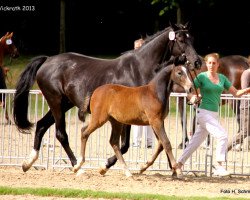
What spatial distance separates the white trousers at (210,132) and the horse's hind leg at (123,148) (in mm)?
926

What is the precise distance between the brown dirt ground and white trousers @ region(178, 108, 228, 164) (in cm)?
38

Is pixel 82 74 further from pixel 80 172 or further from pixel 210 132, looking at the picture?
pixel 210 132

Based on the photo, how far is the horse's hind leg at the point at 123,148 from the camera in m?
12.2

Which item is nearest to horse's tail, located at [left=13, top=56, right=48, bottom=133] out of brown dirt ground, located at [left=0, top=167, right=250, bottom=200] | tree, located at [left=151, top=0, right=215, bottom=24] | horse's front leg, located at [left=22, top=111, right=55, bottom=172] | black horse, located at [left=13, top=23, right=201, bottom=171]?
black horse, located at [left=13, top=23, right=201, bottom=171]

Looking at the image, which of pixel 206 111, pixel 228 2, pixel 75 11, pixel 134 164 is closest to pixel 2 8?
pixel 75 11

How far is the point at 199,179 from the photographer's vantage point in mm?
12203

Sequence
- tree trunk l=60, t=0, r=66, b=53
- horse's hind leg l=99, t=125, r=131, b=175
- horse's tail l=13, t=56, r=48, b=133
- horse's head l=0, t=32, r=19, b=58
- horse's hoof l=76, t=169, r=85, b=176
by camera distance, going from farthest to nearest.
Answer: tree trunk l=60, t=0, r=66, b=53 < horse's head l=0, t=32, r=19, b=58 < horse's tail l=13, t=56, r=48, b=133 < horse's hind leg l=99, t=125, r=131, b=175 < horse's hoof l=76, t=169, r=85, b=176

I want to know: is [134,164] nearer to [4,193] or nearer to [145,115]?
[145,115]

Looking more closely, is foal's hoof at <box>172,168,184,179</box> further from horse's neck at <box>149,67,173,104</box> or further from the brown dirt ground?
horse's neck at <box>149,67,173,104</box>

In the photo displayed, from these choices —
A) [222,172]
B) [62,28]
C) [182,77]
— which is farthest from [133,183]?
[62,28]

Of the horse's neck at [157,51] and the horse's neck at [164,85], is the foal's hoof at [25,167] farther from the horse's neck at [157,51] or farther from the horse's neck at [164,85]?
the horse's neck at [164,85]

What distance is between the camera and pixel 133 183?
11320 mm

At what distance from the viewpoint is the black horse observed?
12242mm

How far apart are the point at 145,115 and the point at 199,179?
1.29 meters
